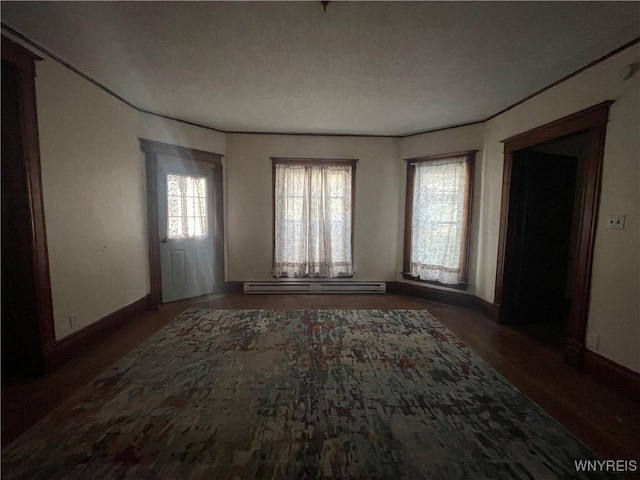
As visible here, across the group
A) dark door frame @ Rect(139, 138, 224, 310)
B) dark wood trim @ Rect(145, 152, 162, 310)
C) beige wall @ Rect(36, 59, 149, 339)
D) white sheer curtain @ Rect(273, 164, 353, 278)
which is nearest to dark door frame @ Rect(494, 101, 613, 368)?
white sheer curtain @ Rect(273, 164, 353, 278)

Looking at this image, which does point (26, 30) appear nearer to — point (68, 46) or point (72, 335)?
point (68, 46)

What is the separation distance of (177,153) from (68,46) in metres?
1.80

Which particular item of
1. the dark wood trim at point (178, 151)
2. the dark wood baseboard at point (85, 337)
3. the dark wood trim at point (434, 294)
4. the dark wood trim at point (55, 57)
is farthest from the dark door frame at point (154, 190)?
the dark wood trim at point (434, 294)

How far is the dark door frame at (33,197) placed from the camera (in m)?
2.09

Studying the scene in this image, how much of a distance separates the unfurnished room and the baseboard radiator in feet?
1.19

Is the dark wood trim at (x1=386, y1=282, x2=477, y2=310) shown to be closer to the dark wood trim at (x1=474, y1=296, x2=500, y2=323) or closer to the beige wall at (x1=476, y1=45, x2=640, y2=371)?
the dark wood trim at (x1=474, y1=296, x2=500, y2=323)

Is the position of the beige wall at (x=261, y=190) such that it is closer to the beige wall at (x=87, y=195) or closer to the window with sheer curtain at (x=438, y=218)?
the beige wall at (x=87, y=195)

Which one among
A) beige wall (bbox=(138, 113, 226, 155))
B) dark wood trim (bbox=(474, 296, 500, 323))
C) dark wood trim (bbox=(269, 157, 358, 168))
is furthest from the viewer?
dark wood trim (bbox=(269, 157, 358, 168))

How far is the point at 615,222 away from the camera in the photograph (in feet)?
Result: 7.18

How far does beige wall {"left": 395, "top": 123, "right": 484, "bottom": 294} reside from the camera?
389 centimetres

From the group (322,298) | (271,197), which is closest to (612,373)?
(322,298)

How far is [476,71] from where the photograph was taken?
8.20 ft

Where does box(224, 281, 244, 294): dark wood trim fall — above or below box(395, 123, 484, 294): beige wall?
below

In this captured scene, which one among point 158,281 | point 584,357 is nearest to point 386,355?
point 584,357
